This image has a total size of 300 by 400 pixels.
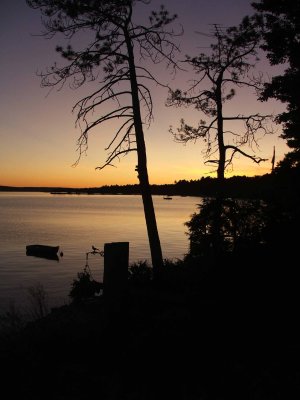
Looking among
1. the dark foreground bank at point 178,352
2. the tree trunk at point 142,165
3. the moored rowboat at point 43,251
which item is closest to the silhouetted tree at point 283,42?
the tree trunk at point 142,165

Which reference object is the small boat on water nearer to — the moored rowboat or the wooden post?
the moored rowboat

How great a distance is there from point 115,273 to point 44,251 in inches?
1771

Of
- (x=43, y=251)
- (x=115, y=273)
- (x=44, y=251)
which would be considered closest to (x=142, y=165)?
(x=115, y=273)

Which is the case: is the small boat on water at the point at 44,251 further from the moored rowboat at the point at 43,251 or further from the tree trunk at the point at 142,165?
the tree trunk at the point at 142,165

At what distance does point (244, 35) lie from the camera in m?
17.8

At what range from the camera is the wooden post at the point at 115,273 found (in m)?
6.82

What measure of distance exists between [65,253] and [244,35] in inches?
1699

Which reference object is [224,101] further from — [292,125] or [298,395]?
[298,395]

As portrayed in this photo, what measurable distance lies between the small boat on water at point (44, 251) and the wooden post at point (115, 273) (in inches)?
1738

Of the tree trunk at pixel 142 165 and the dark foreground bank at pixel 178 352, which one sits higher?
the tree trunk at pixel 142 165

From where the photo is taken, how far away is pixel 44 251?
4984 cm

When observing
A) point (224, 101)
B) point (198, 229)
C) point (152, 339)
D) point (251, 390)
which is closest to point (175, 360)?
point (152, 339)

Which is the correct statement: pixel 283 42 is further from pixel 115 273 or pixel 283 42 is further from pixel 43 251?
pixel 43 251

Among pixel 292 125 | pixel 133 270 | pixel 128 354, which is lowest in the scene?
pixel 133 270
